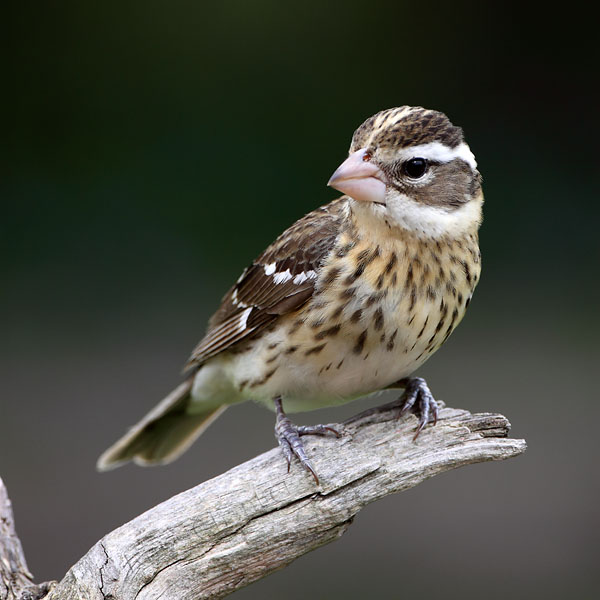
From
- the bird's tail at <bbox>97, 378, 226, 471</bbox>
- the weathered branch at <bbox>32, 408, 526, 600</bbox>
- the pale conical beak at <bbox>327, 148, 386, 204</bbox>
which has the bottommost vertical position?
the weathered branch at <bbox>32, 408, 526, 600</bbox>

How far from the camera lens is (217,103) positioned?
20.3 ft

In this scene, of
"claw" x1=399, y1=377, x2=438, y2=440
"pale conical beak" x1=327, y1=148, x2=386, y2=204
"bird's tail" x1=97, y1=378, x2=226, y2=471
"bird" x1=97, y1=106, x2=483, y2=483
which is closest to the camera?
"pale conical beak" x1=327, y1=148, x2=386, y2=204

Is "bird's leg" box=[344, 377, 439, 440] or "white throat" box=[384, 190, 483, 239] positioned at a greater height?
"white throat" box=[384, 190, 483, 239]

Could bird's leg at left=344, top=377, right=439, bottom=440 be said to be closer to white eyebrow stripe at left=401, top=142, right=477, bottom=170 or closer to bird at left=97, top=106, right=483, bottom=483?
bird at left=97, top=106, right=483, bottom=483

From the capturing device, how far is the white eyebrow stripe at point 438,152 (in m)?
3.02

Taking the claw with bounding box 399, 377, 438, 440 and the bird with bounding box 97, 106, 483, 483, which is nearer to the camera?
the bird with bounding box 97, 106, 483, 483

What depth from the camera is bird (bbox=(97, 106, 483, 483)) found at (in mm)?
3037

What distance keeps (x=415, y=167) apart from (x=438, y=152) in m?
0.11

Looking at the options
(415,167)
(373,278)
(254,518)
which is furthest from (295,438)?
(415,167)

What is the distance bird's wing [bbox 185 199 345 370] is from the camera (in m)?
3.33

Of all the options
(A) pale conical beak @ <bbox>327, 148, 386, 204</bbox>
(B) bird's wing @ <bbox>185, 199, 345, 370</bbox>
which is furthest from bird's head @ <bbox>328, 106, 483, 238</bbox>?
(B) bird's wing @ <bbox>185, 199, 345, 370</bbox>

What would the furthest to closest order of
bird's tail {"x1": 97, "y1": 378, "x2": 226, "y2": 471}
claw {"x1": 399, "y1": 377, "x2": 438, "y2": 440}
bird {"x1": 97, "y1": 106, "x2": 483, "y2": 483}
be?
bird's tail {"x1": 97, "y1": 378, "x2": 226, "y2": 471} → claw {"x1": 399, "y1": 377, "x2": 438, "y2": 440} → bird {"x1": 97, "y1": 106, "x2": 483, "y2": 483}

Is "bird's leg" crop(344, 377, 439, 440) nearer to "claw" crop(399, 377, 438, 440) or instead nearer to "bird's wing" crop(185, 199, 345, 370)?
"claw" crop(399, 377, 438, 440)

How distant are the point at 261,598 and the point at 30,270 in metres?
2.71
